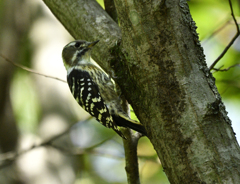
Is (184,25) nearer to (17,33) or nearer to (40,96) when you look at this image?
(40,96)

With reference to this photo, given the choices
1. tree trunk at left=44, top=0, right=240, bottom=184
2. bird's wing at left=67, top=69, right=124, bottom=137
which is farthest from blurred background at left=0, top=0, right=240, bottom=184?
tree trunk at left=44, top=0, right=240, bottom=184

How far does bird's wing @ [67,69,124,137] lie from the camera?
313cm

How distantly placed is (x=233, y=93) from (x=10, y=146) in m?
3.77

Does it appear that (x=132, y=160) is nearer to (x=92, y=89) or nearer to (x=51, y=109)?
(x=92, y=89)

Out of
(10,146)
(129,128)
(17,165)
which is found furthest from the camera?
(10,146)

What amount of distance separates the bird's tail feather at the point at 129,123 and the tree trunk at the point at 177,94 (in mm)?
695

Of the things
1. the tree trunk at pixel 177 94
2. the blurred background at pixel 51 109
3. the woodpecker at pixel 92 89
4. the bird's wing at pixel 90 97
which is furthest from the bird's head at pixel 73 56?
the tree trunk at pixel 177 94

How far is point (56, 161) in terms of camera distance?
4312 millimetres

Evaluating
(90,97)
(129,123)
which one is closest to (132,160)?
(129,123)

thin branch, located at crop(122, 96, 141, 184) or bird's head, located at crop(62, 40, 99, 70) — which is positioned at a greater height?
bird's head, located at crop(62, 40, 99, 70)

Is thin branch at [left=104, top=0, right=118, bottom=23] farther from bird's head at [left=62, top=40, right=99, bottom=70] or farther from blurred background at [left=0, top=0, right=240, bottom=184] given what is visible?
blurred background at [left=0, top=0, right=240, bottom=184]

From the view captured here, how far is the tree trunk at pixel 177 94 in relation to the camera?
1.54 meters

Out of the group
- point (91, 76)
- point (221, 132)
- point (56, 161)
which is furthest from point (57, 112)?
point (221, 132)

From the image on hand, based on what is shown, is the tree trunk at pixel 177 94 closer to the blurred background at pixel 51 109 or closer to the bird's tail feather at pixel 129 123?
the bird's tail feather at pixel 129 123
